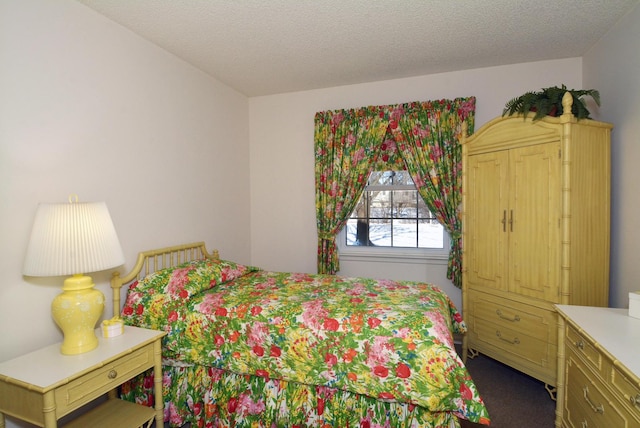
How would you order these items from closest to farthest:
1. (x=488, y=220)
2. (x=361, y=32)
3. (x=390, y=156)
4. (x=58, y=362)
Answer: (x=58, y=362), (x=361, y=32), (x=488, y=220), (x=390, y=156)

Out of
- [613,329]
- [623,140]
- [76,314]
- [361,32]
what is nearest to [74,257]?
[76,314]

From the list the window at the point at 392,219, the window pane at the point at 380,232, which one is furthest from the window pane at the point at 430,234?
the window pane at the point at 380,232

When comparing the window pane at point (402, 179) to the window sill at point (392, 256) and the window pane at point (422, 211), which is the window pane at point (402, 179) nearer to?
the window pane at point (422, 211)

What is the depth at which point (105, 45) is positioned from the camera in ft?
7.58

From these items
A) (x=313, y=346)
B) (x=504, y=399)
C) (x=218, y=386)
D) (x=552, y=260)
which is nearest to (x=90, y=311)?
(x=218, y=386)

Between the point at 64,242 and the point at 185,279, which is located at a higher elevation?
the point at 64,242

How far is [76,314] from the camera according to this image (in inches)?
66.7

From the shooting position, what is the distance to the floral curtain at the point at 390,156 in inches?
130

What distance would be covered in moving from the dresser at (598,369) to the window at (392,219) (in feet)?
5.74

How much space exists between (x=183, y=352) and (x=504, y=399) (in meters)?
2.27

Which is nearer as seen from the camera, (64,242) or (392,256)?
(64,242)

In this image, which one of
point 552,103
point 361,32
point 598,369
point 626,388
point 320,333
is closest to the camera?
point 626,388

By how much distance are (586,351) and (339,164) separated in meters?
2.61

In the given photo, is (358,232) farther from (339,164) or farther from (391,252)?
(339,164)
